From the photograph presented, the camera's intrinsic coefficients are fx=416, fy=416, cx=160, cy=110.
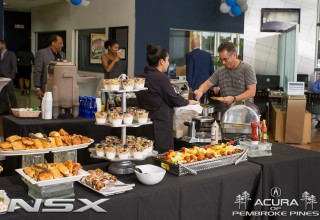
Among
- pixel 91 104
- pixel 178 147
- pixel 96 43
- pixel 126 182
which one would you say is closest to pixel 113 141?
pixel 126 182

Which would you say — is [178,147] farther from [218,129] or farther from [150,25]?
[150,25]

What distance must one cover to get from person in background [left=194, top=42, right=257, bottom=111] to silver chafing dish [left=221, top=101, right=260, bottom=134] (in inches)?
24.8

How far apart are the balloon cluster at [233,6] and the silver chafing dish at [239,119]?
5.80 metres

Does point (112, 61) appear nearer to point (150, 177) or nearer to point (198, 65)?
point (198, 65)

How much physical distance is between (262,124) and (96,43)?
7278mm

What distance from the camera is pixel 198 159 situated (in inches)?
91.6

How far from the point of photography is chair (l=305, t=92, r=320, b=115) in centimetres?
715

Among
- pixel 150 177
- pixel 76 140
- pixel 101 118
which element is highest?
pixel 101 118

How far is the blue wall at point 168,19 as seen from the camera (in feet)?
26.0

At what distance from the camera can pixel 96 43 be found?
31.4 feet

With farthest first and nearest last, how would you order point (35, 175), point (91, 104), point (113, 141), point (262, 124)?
point (91, 104) < point (262, 124) < point (113, 141) < point (35, 175)

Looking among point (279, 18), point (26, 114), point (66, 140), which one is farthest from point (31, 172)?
point (279, 18)

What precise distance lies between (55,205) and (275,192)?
1414mm

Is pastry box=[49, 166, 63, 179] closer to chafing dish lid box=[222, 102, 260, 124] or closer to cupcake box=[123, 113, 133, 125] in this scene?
cupcake box=[123, 113, 133, 125]
